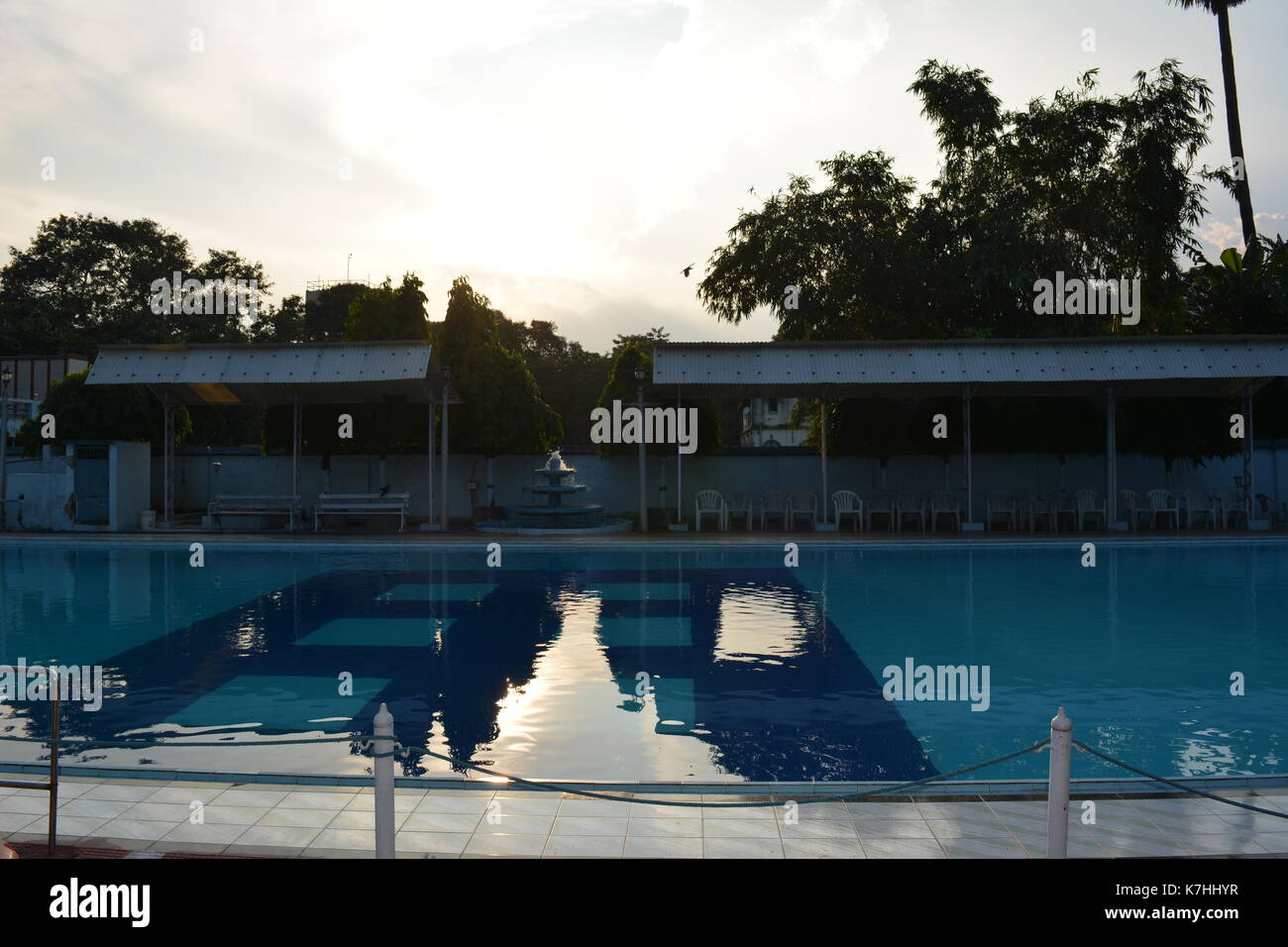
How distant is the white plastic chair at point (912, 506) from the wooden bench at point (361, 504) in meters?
11.2

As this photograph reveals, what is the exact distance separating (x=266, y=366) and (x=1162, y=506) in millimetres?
20352

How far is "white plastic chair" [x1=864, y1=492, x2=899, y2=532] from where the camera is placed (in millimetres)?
21531

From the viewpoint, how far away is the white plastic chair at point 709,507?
69.9 feet

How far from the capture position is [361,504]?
2192cm

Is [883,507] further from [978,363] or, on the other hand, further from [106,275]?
[106,275]

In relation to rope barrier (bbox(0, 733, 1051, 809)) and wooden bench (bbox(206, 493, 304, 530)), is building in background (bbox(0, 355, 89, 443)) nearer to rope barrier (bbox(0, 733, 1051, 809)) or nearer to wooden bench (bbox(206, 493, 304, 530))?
wooden bench (bbox(206, 493, 304, 530))

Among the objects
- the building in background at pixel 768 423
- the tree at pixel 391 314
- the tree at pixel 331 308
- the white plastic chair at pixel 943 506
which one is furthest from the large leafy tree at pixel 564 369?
the white plastic chair at pixel 943 506

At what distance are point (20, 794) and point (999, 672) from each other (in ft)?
24.1

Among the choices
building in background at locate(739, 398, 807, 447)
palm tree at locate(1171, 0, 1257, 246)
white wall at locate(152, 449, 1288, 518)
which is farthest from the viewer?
building in background at locate(739, 398, 807, 447)

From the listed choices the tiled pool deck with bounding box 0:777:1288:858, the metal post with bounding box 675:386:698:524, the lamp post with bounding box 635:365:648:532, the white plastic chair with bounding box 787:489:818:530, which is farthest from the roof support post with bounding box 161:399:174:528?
the tiled pool deck with bounding box 0:777:1288:858

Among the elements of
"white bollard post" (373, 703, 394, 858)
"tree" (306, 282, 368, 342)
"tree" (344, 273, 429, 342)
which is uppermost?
"tree" (306, 282, 368, 342)

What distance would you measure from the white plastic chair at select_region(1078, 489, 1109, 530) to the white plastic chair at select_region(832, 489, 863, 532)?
15.5 feet

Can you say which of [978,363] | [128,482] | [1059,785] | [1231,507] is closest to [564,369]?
[128,482]
